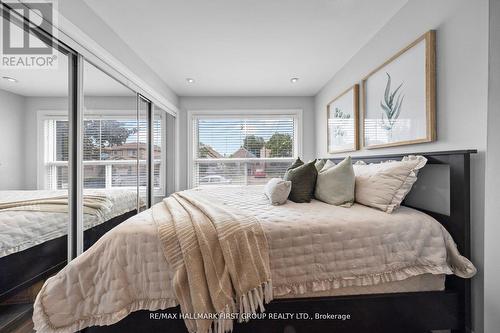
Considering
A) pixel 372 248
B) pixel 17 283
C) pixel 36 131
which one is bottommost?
pixel 17 283

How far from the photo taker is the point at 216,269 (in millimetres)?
1210

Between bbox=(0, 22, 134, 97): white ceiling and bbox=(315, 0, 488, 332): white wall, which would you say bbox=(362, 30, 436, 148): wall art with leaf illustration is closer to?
bbox=(315, 0, 488, 332): white wall

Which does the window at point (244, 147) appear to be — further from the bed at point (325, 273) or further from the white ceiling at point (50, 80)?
the bed at point (325, 273)

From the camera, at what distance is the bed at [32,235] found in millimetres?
1392

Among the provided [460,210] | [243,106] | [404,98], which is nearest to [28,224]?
[460,210]

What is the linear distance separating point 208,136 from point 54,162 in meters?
2.83

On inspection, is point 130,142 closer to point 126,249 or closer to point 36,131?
point 36,131

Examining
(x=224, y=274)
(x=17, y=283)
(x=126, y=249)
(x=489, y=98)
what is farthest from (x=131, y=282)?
(x=489, y=98)

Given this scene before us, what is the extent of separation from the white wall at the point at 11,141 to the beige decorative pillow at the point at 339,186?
85.5 inches

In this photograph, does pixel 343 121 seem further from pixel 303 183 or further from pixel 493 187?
pixel 493 187

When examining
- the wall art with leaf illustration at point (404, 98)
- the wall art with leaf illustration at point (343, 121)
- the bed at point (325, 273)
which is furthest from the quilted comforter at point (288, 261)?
the wall art with leaf illustration at point (343, 121)

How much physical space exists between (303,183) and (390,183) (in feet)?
2.17

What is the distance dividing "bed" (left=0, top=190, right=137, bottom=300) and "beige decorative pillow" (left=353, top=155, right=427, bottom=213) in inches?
91.7

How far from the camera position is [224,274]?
1201mm
